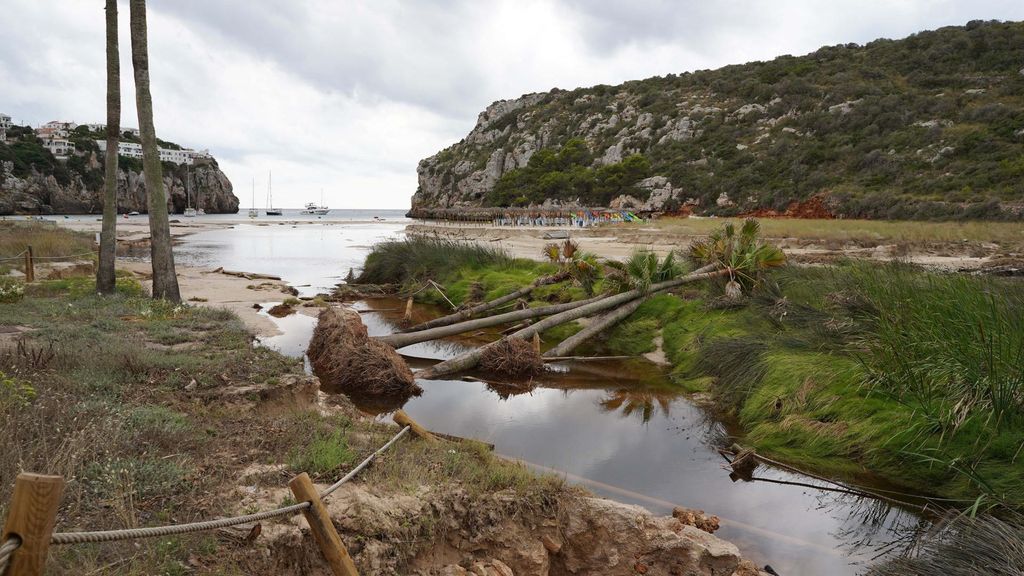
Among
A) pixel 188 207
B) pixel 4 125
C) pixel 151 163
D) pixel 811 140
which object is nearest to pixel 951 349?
pixel 151 163

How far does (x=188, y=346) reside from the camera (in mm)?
8875

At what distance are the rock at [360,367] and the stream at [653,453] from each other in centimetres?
50

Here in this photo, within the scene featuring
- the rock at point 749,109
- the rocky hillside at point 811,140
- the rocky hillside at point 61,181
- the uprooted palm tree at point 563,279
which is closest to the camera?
the uprooted palm tree at point 563,279

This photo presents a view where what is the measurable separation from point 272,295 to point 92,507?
1630cm

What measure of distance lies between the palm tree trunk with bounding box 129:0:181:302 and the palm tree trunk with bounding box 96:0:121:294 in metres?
0.98

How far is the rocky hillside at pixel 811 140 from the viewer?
37250 mm

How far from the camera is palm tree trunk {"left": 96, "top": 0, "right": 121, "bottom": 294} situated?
13523mm

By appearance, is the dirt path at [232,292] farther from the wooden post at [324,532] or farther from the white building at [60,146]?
the white building at [60,146]

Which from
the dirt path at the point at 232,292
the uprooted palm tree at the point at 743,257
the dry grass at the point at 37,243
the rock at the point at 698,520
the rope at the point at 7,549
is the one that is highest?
the uprooted palm tree at the point at 743,257

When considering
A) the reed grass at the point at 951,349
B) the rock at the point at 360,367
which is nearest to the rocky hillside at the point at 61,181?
the rock at the point at 360,367

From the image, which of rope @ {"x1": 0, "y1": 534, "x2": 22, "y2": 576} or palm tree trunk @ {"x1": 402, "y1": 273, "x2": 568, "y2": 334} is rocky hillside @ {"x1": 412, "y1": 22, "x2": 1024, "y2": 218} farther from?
rope @ {"x1": 0, "y1": 534, "x2": 22, "y2": 576}

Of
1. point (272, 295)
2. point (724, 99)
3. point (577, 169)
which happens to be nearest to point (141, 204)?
point (577, 169)

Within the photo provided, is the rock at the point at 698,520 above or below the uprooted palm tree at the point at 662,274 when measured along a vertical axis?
below

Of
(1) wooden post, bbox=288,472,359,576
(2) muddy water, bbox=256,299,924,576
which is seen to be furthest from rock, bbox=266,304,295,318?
(1) wooden post, bbox=288,472,359,576
